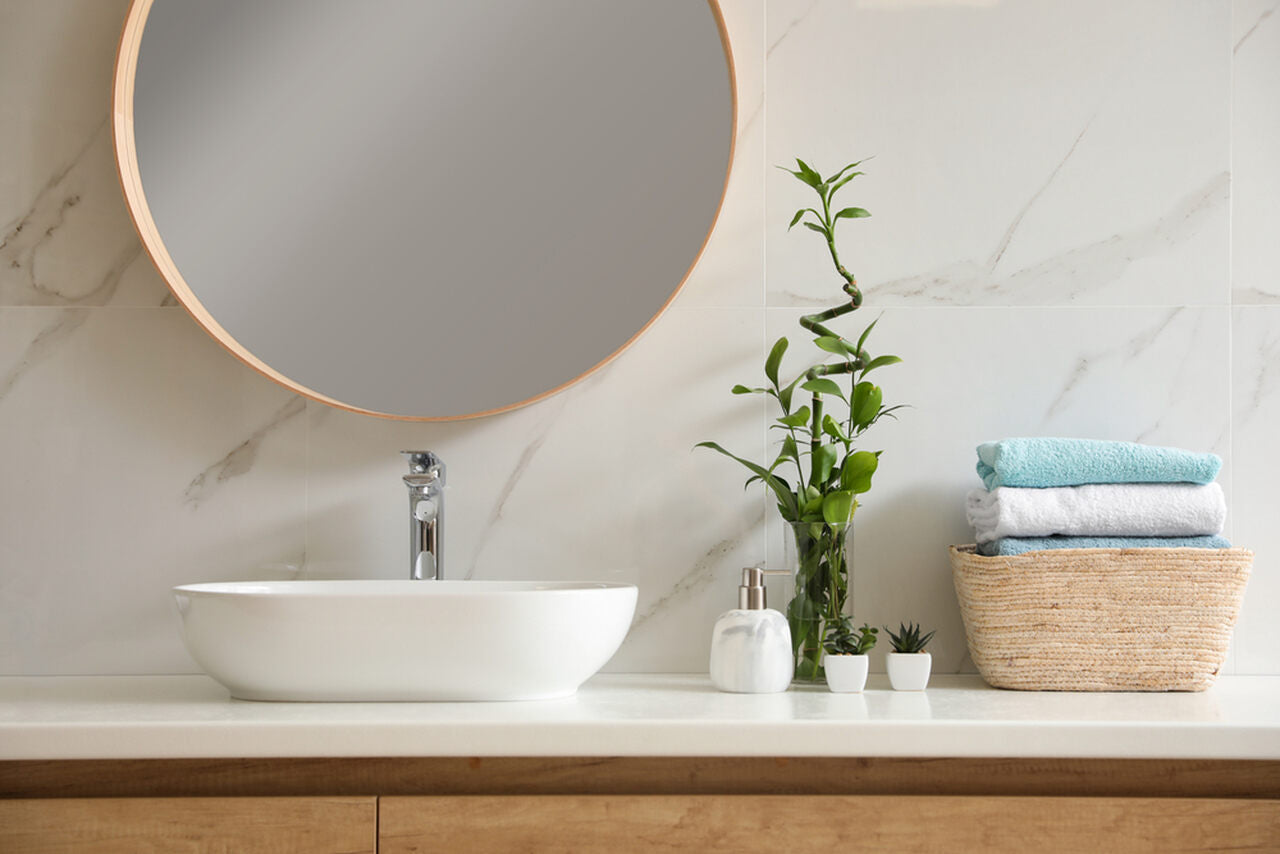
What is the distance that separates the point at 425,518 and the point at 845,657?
0.53 m

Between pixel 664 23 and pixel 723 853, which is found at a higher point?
pixel 664 23

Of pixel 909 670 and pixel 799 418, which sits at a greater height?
pixel 799 418

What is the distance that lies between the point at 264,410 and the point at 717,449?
23.5 inches

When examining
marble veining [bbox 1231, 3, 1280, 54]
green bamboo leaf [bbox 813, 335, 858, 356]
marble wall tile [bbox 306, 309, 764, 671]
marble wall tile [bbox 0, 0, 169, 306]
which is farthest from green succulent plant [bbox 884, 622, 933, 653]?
marble wall tile [bbox 0, 0, 169, 306]

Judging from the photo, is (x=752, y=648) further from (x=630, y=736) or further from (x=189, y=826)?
(x=189, y=826)

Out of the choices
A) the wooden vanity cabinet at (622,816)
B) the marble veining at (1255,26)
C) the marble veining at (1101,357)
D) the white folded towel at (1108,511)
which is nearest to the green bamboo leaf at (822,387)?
the white folded towel at (1108,511)

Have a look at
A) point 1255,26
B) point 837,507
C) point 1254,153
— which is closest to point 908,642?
point 837,507

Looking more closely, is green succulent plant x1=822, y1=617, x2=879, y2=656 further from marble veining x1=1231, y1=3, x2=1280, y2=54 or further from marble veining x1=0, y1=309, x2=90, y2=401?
marble veining x1=0, y1=309, x2=90, y2=401

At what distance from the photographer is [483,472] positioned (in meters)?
1.38

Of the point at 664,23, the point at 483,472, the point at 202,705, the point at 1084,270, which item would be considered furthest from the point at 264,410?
the point at 1084,270

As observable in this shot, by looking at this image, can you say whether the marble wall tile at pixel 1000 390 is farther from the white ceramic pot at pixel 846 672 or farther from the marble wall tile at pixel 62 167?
the marble wall tile at pixel 62 167

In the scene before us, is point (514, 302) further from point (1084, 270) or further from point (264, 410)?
point (1084, 270)

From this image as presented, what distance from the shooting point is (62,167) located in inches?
54.4

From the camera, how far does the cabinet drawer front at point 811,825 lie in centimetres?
92
